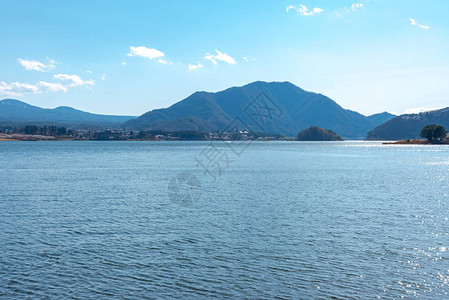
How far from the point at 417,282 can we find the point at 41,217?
131 ft

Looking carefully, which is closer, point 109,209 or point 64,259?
point 64,259

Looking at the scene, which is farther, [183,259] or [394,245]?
[394,245]

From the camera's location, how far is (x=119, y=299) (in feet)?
74.8

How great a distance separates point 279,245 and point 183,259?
29.8 feet

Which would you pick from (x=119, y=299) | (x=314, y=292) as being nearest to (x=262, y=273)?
(x=314, y=292)

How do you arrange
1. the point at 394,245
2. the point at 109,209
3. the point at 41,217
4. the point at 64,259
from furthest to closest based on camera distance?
1. the point at 109,209
2. the point at 41,217
3. the point at 394,245
4. the point at 64,259

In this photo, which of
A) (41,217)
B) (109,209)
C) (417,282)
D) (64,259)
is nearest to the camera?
(417,282)

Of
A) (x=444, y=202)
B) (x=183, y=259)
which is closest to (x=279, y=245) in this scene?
(x=183, y=259)

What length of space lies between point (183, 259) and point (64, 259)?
31.0 ft

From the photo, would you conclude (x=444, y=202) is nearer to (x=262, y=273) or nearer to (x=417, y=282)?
(x=417, y=282)

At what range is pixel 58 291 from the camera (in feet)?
78.2

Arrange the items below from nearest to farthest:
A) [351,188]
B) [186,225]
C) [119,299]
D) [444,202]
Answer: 1. [119,299]
2. [186,225]
3. [444,202]
4. [351,188]

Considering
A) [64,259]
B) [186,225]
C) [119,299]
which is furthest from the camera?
[186,225]

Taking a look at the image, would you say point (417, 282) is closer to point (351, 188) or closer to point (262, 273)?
point (262, 273)
